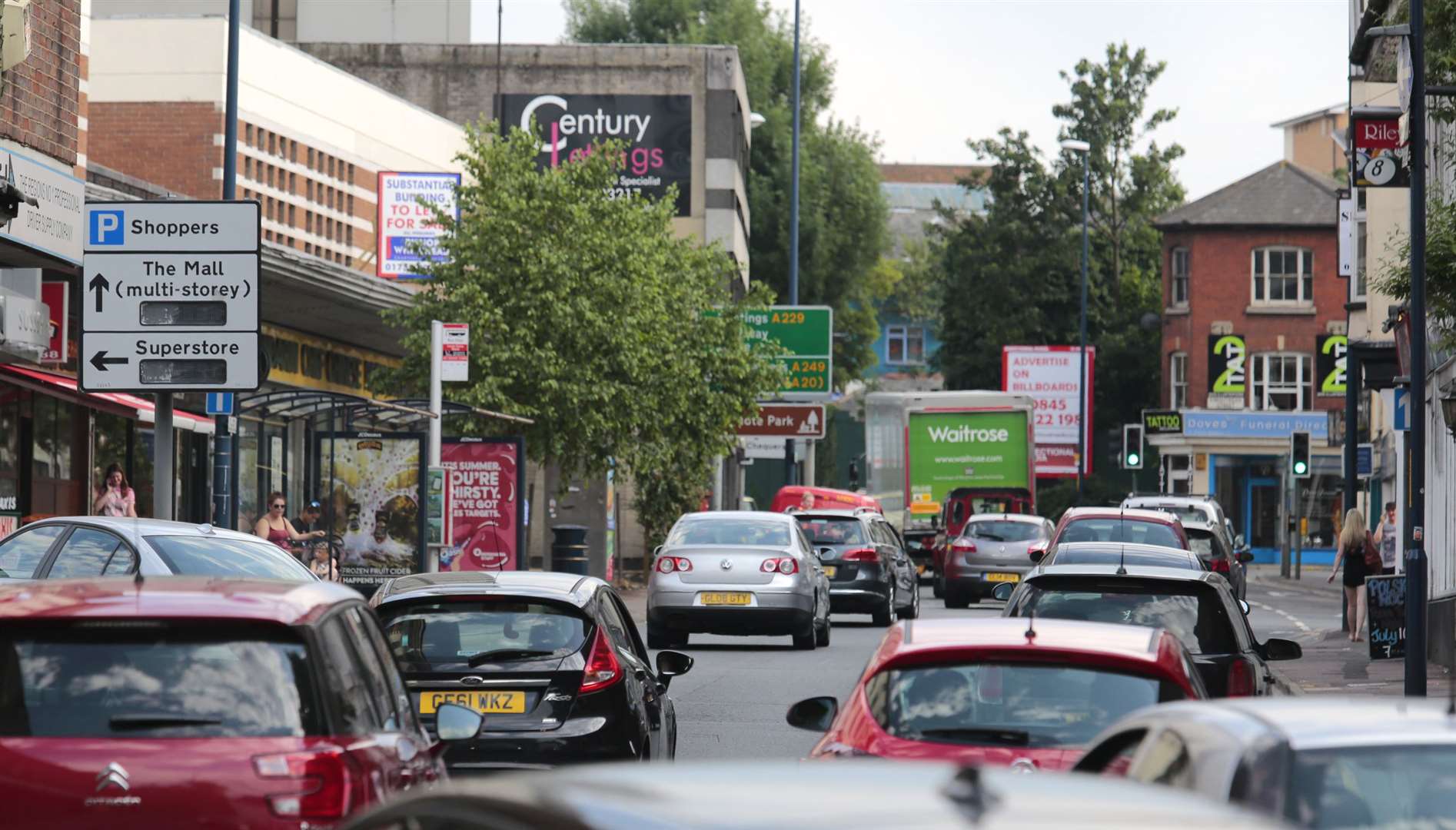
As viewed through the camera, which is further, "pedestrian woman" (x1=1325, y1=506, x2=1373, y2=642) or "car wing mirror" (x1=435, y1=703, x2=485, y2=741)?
"pedestrian woman" (x1=1325, y1=506, x2=1373, y2=642)

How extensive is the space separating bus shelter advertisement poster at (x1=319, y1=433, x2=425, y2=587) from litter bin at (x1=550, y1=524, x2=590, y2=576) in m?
8.08

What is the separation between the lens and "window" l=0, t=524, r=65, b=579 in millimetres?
14195

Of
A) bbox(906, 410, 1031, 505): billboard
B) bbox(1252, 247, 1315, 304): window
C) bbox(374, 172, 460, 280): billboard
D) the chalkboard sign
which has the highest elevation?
bbox(1252, 247, 1315, 304): window

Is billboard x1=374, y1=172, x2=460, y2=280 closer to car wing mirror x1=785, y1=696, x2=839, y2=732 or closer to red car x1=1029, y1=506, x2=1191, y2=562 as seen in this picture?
red car x1=1029, y1=506, x2=1191, y2=562

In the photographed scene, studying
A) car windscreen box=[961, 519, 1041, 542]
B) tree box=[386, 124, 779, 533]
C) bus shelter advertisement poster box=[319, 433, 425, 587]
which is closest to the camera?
bus shelter advertisement poster box=[319, 433, 425, 587]

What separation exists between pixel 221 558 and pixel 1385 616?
12.0 meters

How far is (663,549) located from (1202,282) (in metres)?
51.1

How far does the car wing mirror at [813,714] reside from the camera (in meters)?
8.62

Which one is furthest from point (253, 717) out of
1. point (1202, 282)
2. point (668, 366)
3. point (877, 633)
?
point (1202, 282)

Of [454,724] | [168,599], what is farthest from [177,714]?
[454,724]

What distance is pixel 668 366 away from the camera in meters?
38.0

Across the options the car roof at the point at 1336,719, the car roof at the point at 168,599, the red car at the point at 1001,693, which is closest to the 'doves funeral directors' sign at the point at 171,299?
the car roof at the point at 168,599

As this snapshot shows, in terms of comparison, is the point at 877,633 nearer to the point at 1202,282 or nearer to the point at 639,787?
the point at 639,787

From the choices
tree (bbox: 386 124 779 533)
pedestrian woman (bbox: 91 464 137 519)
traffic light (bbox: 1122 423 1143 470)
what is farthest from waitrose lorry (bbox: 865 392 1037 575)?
pedestrian woman (bbox: 91 464 137 519)
